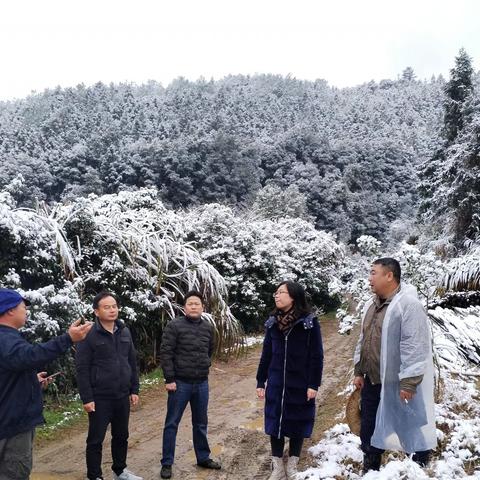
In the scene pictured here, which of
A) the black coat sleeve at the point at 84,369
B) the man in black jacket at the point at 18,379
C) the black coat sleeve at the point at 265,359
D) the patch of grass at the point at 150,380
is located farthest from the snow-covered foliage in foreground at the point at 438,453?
the patch of grass at the point at 150,380

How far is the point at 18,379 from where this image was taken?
306cm

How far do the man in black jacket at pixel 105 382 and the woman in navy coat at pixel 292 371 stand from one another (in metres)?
1.17

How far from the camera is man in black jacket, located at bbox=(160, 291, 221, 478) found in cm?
454

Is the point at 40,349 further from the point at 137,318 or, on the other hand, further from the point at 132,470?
the point at 137,318

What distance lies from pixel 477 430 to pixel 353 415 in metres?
0.99

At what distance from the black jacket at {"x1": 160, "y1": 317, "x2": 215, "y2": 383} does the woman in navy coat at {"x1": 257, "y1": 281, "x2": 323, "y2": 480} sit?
29.2 inches

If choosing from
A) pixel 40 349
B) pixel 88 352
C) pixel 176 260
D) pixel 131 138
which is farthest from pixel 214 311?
pixel 131 138

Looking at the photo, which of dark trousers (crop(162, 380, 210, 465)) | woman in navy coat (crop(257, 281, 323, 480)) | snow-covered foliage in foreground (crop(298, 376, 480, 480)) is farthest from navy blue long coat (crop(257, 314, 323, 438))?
dark trousers (crop(162, 380, 210, 465))

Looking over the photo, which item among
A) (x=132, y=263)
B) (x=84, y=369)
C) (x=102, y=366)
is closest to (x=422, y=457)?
(x=102, y=366)

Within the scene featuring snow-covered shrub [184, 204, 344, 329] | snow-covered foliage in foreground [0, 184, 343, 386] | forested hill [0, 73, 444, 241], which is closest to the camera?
snow-covered foliage in foreground [0, 184, 343, 386]

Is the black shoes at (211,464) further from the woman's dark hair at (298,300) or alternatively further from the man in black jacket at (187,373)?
the woman's dark hair at (298,300)

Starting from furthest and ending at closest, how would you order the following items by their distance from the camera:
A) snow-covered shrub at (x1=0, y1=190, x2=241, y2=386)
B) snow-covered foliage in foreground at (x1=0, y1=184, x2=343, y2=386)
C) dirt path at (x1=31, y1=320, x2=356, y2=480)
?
1. snow-covered foliage in foreground at (x1=0, y1=184, x2=343, y2=386)
2. snow-covered shrub at (x1=0, y1=190, x2=241, y2=386)
3. dirt path at (x1=31, y1=320, x2=356, y2=480)

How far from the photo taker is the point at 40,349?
2953 millimetres

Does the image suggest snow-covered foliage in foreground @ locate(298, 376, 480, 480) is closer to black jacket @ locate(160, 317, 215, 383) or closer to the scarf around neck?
the scarf around neck
